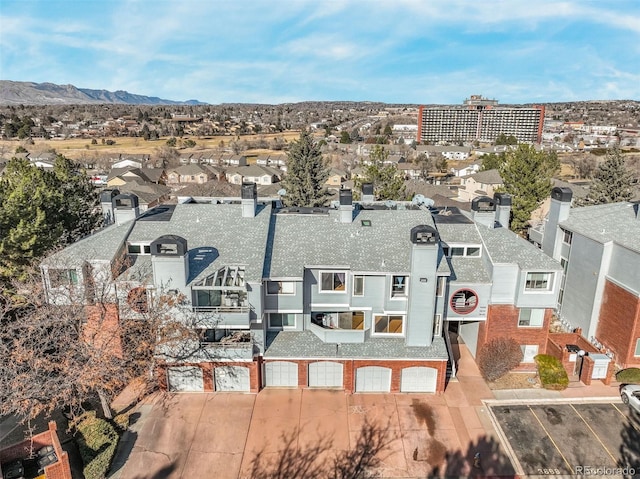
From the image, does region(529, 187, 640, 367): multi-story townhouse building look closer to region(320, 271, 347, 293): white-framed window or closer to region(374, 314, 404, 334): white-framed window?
region(374, 314, 404, 334): white-framed window

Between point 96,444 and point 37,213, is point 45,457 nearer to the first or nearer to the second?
point 96,444

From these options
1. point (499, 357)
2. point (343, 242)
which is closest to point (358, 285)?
point (343, 242)

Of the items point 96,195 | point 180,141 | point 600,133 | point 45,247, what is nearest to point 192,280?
point 45,247

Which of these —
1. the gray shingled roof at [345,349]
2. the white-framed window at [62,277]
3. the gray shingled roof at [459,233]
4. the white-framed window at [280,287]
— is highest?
the gray shingled roof at [459,233]

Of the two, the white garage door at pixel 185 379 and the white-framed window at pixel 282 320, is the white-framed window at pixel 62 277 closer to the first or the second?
the white garage door at pixel 185 379

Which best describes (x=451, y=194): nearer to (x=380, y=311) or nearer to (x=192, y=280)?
(x=380, y=311)

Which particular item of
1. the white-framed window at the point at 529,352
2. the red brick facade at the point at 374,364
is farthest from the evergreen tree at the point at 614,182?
the red brick facade at the point at 374,364
